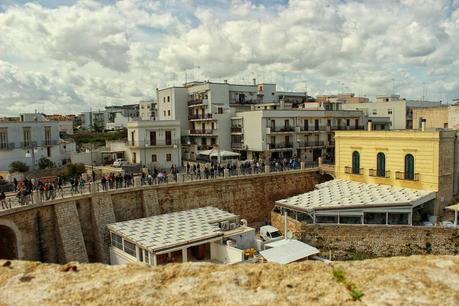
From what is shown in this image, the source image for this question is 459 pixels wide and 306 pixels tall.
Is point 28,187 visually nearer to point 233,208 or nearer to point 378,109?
point 233,208

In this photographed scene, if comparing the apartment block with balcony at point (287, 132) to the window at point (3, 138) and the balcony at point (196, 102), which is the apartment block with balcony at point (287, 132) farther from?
the window at point (3, 138)

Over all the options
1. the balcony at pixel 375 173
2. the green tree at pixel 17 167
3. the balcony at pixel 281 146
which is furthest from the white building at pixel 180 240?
the balcony at pixel 281 146

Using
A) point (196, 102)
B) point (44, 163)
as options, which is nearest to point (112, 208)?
point (44, 163)

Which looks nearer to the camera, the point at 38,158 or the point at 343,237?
the point at 343,237

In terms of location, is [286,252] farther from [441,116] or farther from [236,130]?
[441,116]

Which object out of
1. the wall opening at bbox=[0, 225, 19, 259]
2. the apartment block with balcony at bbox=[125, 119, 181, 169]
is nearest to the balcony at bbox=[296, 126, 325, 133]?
the apartment block with balcony at bbox=[125, 119, 181, 169]

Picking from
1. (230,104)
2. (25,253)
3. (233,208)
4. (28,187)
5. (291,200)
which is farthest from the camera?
(230,104)

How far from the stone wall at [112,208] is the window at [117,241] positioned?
1.16 meters

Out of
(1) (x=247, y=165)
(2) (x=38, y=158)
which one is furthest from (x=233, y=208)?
(2) (x=38, y=158)

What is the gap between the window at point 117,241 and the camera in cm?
2296

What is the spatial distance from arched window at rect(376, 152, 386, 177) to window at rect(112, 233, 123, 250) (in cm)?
2071

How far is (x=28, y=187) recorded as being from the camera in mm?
24141

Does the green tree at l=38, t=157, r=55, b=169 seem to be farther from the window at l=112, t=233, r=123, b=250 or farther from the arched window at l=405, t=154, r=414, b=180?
the arched window at l=405, t=154, r=414, b=180

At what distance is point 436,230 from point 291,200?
9.64 metres
